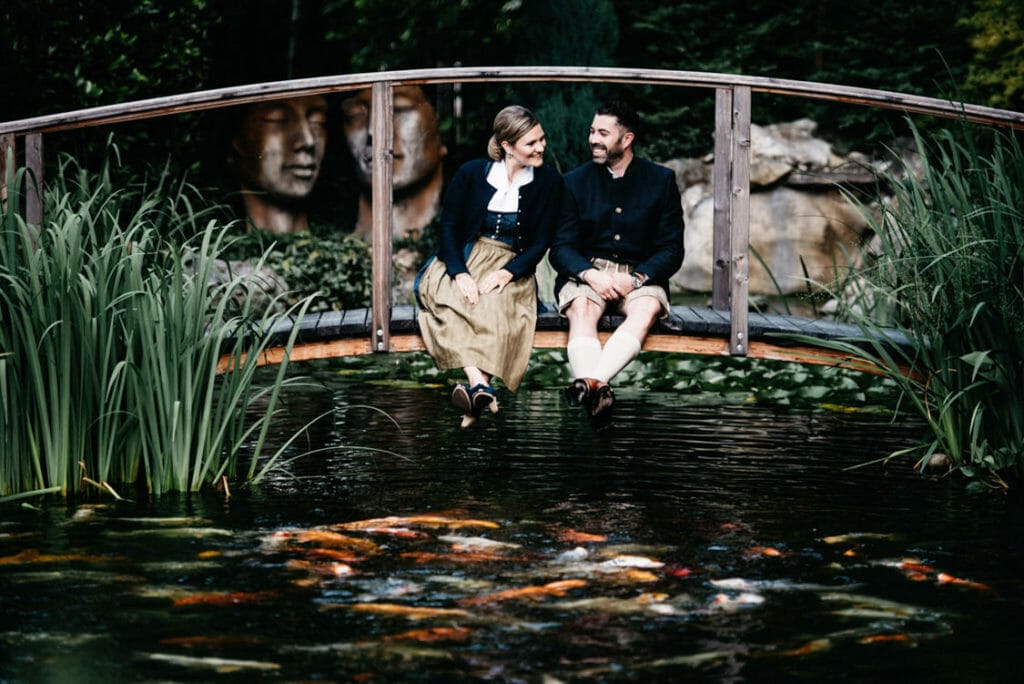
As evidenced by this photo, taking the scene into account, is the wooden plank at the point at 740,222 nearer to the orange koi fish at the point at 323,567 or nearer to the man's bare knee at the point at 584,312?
the man's bare knee at the point at 584,312

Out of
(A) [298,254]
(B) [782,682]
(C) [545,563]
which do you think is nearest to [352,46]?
(A) [298,254]

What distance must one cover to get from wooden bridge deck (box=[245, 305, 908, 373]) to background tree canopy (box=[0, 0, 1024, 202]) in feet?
20.6

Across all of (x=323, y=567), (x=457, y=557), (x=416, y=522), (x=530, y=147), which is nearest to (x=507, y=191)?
(x=530, y=147)

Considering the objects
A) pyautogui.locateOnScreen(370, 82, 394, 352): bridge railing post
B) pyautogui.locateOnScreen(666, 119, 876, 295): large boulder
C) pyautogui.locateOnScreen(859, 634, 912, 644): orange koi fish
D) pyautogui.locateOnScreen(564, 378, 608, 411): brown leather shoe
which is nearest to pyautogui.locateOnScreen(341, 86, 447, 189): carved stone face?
pyautogui.locateOnScreen(666, 119, 876, 295): large boulder

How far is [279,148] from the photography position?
14.6 meters

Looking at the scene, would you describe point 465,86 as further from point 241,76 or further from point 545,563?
point 545,563

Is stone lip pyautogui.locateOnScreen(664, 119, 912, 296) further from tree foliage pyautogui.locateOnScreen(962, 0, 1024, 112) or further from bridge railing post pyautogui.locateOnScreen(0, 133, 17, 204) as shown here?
bridge railing post pyautogui.locateOnScreen(0, 133, 17, 204)

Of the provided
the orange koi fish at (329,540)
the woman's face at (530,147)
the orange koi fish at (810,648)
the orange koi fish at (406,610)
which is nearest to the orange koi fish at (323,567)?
the orange koi fish at (329,540)

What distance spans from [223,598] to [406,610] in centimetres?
52

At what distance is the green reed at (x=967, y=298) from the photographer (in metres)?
5.90

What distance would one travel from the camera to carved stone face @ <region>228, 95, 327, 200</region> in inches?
571

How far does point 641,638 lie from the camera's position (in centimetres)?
408

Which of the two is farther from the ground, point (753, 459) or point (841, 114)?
point (841, 114)

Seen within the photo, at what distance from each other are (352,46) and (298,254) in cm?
313
